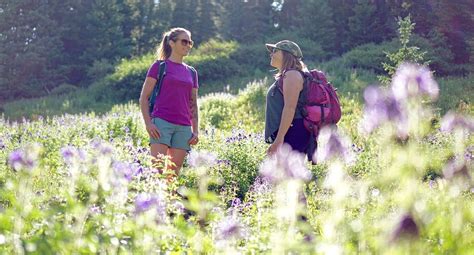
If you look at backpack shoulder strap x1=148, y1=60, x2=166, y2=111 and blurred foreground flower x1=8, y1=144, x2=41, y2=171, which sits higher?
blurred foreground flower x1=8, y1=144, x2=41, y2=171

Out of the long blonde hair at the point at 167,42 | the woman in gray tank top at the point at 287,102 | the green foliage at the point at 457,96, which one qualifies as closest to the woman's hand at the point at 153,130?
the long blonde hair at the point at 167,42

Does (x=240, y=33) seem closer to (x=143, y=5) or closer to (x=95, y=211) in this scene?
(x=143, y=5)

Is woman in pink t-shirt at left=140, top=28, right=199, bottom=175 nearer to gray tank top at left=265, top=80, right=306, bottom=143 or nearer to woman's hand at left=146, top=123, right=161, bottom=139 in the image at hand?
woman's hand at left=146, top=123, right=161, bottom=139

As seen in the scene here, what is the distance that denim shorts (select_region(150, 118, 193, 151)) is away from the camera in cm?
520

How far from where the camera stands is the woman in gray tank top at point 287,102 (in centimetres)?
441

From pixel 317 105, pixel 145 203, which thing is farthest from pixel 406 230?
pixel 317 105

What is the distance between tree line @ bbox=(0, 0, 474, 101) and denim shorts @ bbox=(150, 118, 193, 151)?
18.5m

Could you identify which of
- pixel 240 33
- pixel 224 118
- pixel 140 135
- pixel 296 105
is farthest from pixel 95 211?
pixel 240 33

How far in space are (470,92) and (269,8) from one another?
1132 inches

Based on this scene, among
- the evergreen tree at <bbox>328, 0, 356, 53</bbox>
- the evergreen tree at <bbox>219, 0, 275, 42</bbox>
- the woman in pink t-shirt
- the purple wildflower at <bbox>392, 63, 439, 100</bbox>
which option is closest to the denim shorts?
the woman in pink t-shirt

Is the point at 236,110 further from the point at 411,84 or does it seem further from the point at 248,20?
Result: the point at 248,20

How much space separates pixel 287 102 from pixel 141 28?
33726 mm

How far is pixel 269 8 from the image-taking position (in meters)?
42.2

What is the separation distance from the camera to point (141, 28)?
37.0 metres
